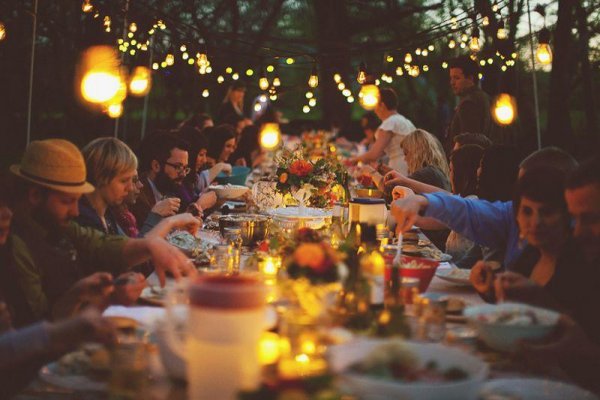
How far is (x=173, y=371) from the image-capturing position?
168 cm

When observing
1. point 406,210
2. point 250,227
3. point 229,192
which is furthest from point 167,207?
point 406,210

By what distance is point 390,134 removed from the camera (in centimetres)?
787

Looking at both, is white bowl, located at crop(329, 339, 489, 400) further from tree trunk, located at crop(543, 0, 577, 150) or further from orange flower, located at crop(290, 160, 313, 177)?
tree trunk, located at crop(543, 0, 577, 150)

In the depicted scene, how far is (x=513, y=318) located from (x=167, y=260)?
1.15 m

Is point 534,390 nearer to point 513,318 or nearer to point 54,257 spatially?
point 513,318

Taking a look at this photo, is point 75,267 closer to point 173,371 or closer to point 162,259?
point 162,259

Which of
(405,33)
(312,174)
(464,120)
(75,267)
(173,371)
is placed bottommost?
(173,371)

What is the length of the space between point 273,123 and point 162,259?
5269 mm

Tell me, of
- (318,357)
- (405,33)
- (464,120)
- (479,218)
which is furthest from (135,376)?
(405,33)

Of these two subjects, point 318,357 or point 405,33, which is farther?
point 405,33

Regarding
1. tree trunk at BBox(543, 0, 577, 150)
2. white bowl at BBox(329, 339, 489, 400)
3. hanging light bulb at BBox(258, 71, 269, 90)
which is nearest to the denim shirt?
white bowl at BBox(329, 339, 489, 400)

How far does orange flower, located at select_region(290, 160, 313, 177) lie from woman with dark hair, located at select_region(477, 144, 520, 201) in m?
1.28

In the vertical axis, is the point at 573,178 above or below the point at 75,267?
above

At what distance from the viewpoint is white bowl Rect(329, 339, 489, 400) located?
1.48 m
